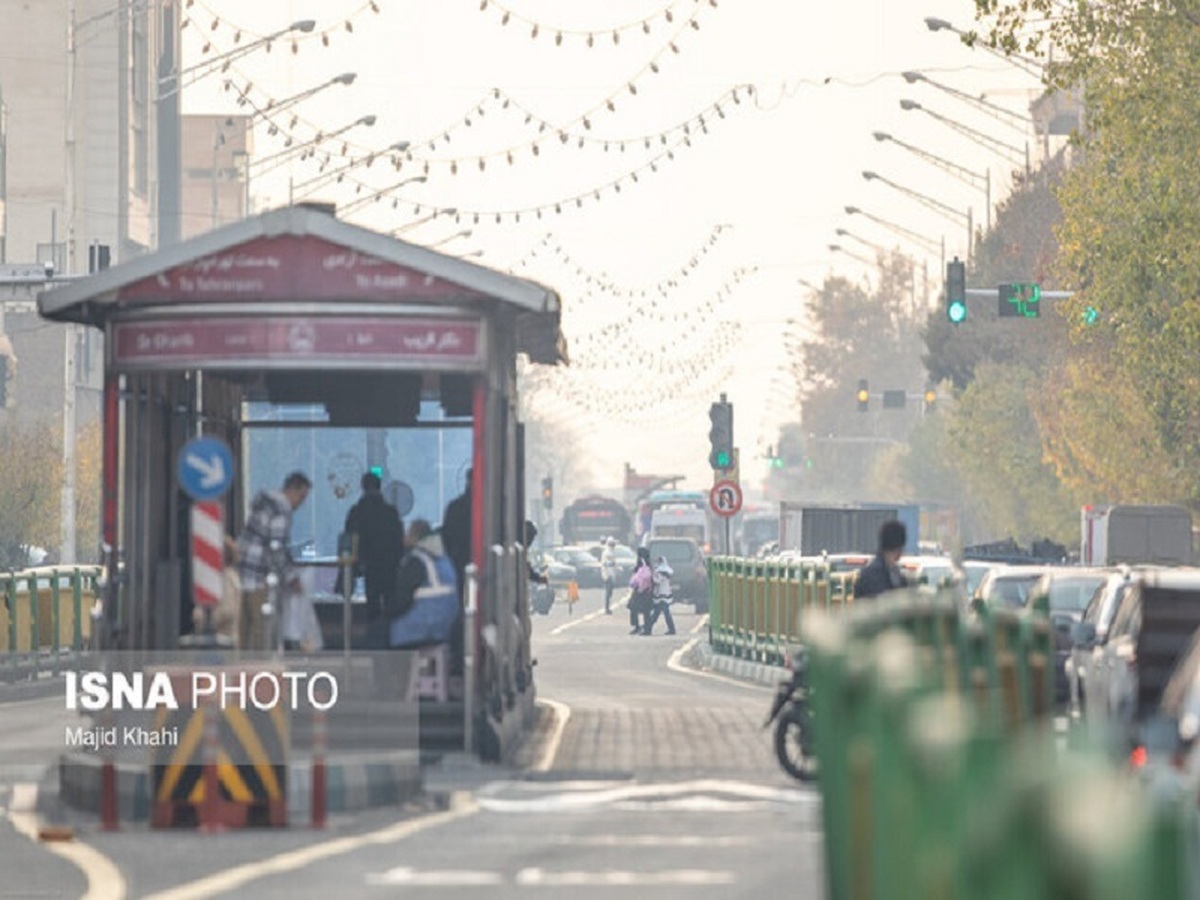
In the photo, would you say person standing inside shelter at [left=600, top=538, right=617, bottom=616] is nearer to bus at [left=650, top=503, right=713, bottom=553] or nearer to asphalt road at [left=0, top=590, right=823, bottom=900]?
bus at [left=650, top=503, right=713, bottom=553]

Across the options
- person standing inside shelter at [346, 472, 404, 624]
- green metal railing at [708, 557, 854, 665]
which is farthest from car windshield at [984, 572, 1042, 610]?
person standing inside shelter at [346, 472, 404, 624]

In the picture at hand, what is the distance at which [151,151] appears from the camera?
14925 centimetres

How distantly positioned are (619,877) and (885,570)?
7128 mm

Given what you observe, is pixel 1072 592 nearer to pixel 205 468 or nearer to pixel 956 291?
pixel 205 468

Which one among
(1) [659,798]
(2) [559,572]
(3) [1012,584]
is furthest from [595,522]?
(1) [659,798]

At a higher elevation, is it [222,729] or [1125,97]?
[1125,97]

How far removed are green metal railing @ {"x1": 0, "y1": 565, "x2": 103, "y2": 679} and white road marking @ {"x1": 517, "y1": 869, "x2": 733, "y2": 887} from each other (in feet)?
76.7

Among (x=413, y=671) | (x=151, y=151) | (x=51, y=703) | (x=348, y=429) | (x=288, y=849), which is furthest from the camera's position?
(x=151, y=151)

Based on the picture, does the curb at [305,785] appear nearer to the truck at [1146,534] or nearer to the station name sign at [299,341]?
the station name sign at [299,341]

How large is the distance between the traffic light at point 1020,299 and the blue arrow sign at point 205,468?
33.2 m

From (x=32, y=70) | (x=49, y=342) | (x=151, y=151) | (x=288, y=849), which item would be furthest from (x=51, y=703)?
(x=151, y=151)

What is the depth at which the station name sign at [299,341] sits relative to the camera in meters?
22.7

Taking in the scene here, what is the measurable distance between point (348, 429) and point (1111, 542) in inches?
1134

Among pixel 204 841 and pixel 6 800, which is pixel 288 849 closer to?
pixel 204 841
